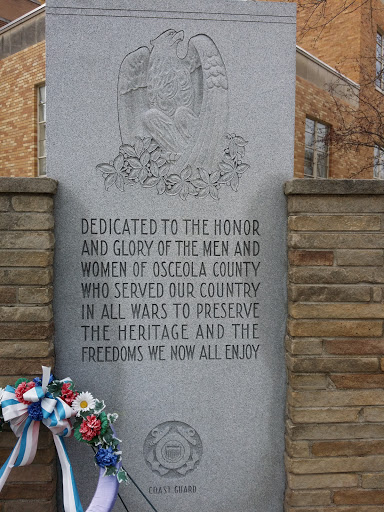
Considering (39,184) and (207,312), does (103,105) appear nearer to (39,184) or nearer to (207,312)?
(39,184)

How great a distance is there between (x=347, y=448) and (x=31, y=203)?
2.23 metres

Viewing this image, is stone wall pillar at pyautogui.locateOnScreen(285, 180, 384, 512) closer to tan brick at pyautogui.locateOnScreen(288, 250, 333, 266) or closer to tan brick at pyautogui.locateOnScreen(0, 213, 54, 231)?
tan brick at pyautogui.locateOnScreen(288, 250, 333, 266)

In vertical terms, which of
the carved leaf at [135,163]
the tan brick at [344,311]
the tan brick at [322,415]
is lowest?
the tan brick at [322,415]

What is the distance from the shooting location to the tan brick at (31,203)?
2260 mm

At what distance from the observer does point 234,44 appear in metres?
2.45

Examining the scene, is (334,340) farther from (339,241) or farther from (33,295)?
(33,295)

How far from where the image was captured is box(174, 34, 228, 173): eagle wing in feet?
8.00

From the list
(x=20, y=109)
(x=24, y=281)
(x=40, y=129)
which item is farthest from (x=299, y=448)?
(x=20, y=109)

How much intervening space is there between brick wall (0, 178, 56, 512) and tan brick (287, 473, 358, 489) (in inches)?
53.7

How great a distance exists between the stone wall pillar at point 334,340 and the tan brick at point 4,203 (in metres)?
1.54

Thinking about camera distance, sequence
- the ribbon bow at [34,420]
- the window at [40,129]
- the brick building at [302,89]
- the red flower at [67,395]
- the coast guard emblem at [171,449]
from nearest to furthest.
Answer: the ribbon bow at [34,420]
the red flower at [67,395]
the coast guard emblem at [171,449]
the brick building at [302,89]
the window at [40,129]

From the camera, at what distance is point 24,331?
226 cm

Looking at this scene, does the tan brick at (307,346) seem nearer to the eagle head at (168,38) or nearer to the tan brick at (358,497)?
the tan brick at (358,497)

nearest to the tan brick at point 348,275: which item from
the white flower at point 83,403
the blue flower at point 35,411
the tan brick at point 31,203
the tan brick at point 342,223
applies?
the tan brick at point 342,223
